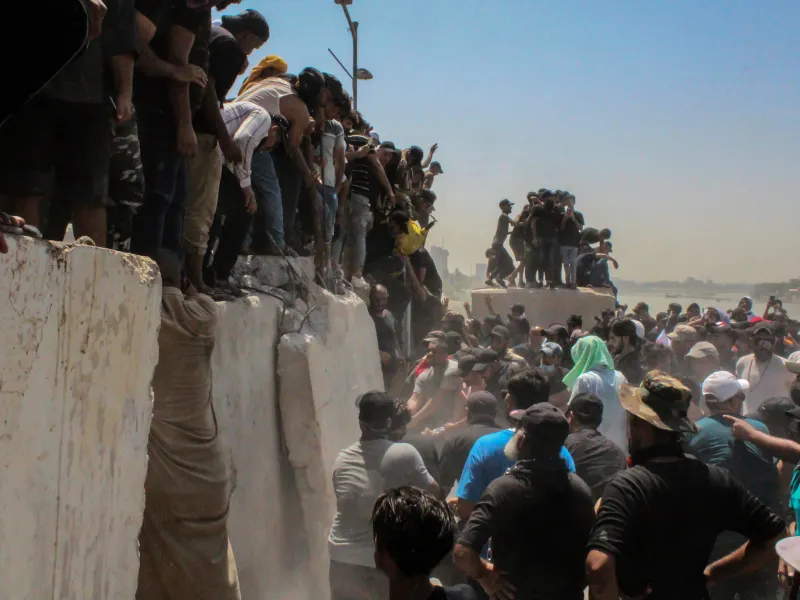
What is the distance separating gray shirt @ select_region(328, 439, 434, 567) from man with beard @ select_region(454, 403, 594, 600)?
99cm

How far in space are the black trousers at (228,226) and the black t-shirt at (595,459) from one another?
2293 millimetres

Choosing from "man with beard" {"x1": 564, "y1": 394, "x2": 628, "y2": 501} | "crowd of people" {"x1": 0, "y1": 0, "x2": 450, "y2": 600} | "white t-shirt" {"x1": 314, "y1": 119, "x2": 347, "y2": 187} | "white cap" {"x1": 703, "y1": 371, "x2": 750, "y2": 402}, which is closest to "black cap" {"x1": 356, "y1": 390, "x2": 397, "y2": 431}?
"crowd of people" {"x1": 0, "y1": 0, "x2": 450, "y2": 600}

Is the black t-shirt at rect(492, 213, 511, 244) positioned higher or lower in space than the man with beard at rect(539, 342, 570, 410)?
higher

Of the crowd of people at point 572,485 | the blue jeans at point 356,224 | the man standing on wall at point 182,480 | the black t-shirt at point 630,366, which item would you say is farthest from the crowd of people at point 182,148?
A: the black t-shirt at point 630,366

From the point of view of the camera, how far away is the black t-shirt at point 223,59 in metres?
4.40

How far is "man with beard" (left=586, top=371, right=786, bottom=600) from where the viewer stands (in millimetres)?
2883

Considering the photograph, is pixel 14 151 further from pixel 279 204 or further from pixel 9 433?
pixel 279 204

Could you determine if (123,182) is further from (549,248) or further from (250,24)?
(549,248)

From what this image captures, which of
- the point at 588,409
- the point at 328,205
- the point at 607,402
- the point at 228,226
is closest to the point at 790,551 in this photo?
the point at 588,409

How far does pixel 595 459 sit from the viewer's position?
13.8ft

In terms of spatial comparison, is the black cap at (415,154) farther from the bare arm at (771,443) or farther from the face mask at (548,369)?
the bare arm at (771,443)

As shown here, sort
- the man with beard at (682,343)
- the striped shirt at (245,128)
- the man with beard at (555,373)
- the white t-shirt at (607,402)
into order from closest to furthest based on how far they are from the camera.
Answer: the striped shirt at (245,128) < the white t-shirt at (607,402) < the man with beard at (555,373) < the man with beard at (682,343)

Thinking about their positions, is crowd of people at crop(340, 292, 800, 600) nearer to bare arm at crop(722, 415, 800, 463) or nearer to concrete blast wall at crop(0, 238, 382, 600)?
bare arm at crop(722, 415, 800, 463)

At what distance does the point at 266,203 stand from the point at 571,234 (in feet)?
30.8
